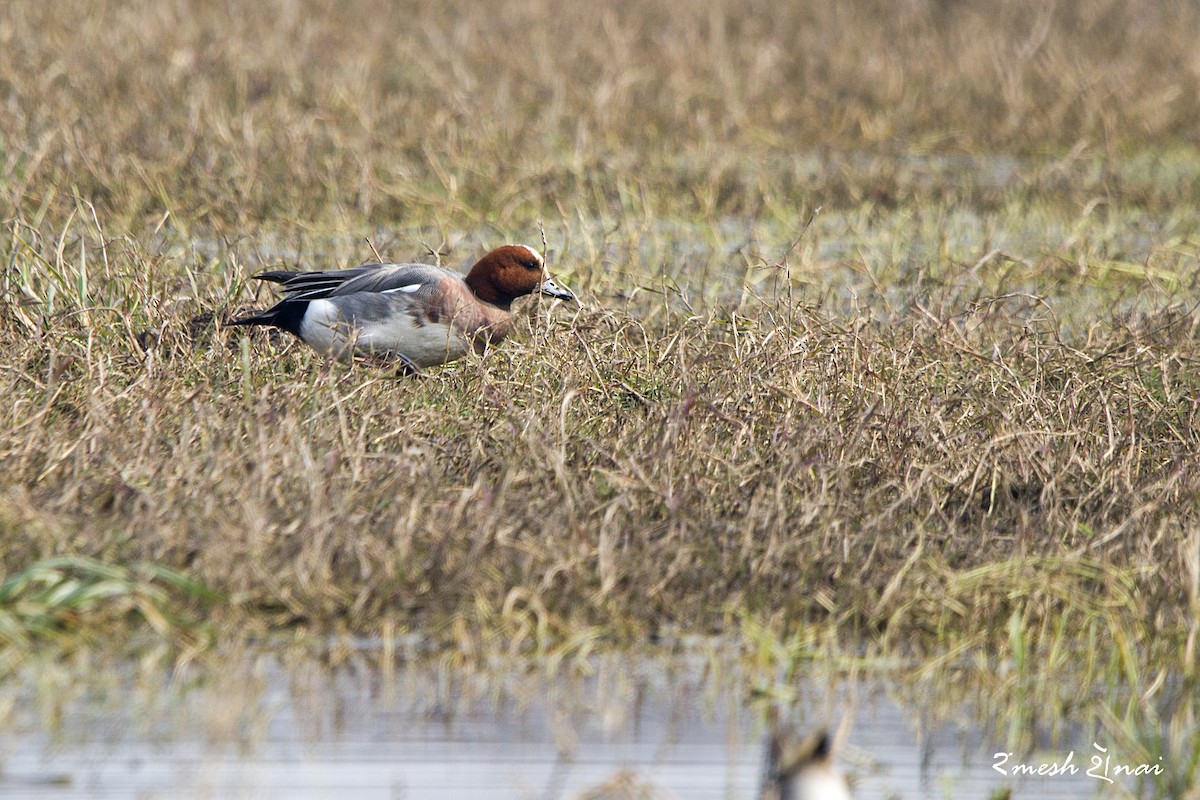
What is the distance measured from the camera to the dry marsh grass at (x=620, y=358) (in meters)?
3.87

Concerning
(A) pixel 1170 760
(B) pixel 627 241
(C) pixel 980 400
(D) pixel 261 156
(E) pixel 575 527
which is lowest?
(A) pixel 1170 760

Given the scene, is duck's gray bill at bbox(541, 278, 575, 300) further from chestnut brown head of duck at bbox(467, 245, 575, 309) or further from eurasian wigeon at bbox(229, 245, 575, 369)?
eurasian wigeon at bbox(229, 245, 575, 369)

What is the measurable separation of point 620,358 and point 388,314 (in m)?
0.77

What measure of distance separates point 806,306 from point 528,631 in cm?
218

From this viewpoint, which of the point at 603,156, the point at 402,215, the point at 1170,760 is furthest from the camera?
the point at 603,156

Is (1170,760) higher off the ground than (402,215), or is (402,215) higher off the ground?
(402,215)

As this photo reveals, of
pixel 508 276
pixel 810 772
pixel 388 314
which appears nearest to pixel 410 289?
pixel 388 314

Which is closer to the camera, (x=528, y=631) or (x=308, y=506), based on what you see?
(x=528, y=631)

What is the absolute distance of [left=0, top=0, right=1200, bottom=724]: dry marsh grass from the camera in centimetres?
387

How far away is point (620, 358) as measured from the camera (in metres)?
5.35

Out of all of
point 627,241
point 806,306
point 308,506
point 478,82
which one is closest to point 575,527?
point 308,506

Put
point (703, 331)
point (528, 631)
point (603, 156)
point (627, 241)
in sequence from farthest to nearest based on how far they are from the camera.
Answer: point (603, 156) < point (627, 241) < point (703, 331) < point (528, 631)

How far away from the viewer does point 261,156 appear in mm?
7902

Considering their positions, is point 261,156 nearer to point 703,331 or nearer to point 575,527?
point 703,331
